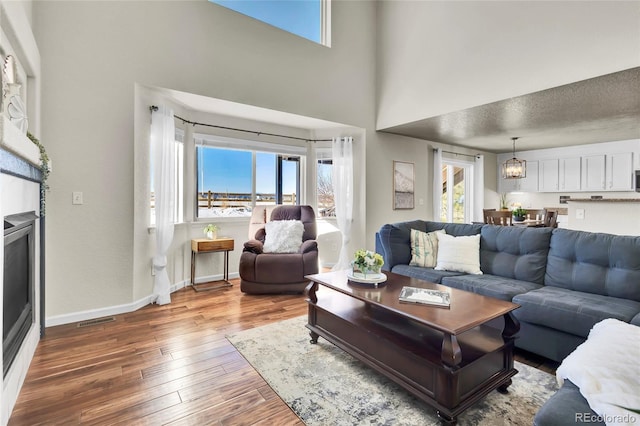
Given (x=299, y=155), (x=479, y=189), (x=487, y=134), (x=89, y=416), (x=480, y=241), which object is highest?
(x=487, y=134)

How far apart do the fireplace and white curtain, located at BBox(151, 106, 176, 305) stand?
1.14 metres

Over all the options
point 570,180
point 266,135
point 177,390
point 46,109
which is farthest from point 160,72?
point 570,180

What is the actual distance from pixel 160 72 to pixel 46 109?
1087 mm

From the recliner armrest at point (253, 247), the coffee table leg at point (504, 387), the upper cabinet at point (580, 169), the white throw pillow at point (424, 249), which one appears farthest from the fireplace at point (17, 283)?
the upper cabinet at point (580, 169)

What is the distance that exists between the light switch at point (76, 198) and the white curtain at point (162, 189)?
2.19ft

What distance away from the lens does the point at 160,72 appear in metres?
3.31

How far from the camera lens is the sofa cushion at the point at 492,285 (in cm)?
242

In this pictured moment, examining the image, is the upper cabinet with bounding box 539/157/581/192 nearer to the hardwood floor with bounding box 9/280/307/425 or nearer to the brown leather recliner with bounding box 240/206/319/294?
the brown leather recliner with bounding box 240/206/319/294

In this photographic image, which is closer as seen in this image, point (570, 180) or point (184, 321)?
point (184, 321)

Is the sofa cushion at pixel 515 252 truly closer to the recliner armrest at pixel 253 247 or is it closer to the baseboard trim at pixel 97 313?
the recliner armrest at pixel 253 247

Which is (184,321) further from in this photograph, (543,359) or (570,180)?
(570,180)

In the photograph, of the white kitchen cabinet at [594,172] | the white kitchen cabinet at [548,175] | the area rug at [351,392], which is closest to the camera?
the area rug at [351,392]

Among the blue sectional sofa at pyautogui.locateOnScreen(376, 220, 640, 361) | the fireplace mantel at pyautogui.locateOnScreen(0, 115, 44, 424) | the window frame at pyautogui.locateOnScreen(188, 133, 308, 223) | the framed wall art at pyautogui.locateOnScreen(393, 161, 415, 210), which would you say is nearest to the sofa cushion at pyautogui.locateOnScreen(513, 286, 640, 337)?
the blue sectional sofa at pyautogui.locateOnScreen(376, 220, 640, 361)

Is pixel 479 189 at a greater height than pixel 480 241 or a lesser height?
greater
